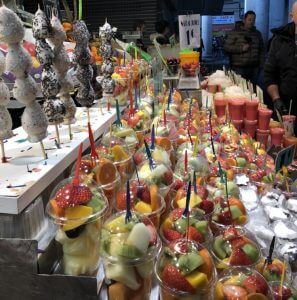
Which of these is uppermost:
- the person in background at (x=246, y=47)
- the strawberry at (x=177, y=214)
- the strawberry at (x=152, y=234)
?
the person in background at (x=246, y=47)

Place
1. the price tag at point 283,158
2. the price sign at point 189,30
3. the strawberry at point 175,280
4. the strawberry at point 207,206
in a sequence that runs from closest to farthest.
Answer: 1. the strawberry at point 175,280
2. the strawberry at point 207,206
3. the price tag at point 283,158
4. the price sign at point 189,30

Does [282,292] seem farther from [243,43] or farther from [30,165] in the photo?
[243,43]

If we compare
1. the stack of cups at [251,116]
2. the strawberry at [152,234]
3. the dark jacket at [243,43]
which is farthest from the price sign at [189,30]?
the strawberry at [152,234]

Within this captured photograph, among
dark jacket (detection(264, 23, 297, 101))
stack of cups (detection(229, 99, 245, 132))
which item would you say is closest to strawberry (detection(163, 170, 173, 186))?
stack of cups (detection(229, 99, 245, 132))

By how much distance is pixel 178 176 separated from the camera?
1531 mm

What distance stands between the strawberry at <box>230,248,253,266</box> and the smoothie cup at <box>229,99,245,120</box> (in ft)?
7.55

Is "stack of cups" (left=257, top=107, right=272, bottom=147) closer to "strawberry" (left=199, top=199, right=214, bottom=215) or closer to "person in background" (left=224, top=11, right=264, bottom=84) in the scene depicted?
"strawberry" (left=199, top=199, right=214, bottom=215)

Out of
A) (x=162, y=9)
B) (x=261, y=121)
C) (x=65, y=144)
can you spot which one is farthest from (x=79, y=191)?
(x=162, y=9)

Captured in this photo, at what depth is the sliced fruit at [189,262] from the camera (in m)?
0.92

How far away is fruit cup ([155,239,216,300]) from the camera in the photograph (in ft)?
2.96

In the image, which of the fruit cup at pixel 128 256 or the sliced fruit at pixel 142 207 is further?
the sliced fruit at pixel 142 207

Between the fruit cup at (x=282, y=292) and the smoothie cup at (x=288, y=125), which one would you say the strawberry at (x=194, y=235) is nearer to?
the fruit cup at (x=282, y=292)

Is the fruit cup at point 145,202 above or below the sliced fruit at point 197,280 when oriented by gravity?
above

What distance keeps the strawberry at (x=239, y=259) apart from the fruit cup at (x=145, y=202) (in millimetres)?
260
